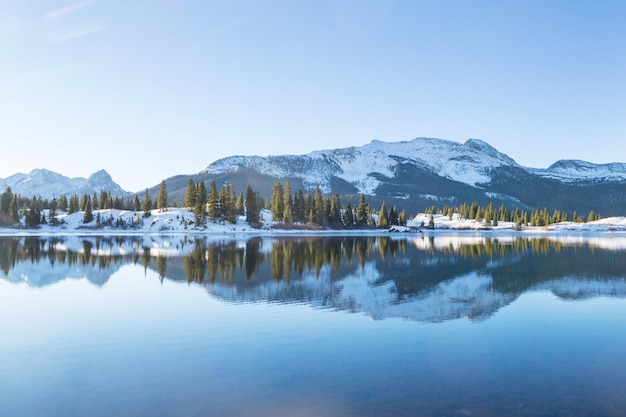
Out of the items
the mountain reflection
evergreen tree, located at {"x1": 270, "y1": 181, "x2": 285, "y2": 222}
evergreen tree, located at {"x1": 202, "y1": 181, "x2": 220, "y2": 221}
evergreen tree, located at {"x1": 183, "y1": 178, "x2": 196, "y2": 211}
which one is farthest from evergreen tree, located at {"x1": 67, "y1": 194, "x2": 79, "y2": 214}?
the mountain reflection

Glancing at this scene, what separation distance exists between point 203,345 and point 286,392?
6.75 metres

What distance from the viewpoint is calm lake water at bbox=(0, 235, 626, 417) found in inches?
511

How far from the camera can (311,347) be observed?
18.7 m

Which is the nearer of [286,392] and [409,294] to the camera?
[286,392]

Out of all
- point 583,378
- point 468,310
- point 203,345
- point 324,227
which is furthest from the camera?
point 324,227

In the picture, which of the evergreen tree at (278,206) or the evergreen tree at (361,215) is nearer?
the evergreen tree at (278,206)

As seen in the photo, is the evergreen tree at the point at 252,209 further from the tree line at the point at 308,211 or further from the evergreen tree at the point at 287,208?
the evergreen tree at the point at 287,208

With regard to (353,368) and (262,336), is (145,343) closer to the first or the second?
(262,336)

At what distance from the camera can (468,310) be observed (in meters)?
26.6

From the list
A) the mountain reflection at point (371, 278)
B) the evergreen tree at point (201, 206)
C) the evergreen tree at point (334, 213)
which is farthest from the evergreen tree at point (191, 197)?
the mountain reflection at point (371, 278)

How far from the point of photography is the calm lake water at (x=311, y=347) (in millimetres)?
12984

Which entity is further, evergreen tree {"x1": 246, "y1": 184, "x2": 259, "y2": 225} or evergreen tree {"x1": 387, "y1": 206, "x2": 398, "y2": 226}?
evergreen tree {"x1": 387, "y1": 206, "x2": 398, "y2": 226}

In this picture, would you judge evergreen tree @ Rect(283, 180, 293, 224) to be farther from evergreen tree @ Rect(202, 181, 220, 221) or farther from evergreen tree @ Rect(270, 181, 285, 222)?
evergreen tree @ Rect(202, 181, 220, 221)

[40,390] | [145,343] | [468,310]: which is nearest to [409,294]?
[468,310]
